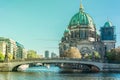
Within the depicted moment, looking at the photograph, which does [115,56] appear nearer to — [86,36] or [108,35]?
[86,36]

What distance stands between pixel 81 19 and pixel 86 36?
8.28 meters

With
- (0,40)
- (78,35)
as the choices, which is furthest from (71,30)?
(0,40)

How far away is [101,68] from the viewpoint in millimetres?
100938

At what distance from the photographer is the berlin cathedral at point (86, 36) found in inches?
6658

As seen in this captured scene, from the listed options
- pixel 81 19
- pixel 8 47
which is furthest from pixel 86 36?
pixel 8 47

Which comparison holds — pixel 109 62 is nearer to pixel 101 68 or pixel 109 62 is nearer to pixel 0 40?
pixel 101 68

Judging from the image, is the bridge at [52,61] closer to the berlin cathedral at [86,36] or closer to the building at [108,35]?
the berlin cathedral at [86,36]

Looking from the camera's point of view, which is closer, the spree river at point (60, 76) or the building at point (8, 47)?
the spree river at point (60, 76)

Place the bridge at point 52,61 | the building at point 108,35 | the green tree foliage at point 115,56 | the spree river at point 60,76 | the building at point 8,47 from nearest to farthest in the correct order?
the spree river at point 60,76
the bridge at point 52,61
the green tree foliage at point 115,56
the building at point 8,47
the building at point 108,35

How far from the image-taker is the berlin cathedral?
169m

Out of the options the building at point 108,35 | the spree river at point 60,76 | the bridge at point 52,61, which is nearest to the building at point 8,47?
the building at point 108,35

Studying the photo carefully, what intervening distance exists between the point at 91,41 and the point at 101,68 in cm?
6861

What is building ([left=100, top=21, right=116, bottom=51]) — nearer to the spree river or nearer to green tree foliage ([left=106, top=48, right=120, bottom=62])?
green tree foliage ([left=106, top=48, right=120, bottom=62])

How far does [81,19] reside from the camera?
17812 centimetres
